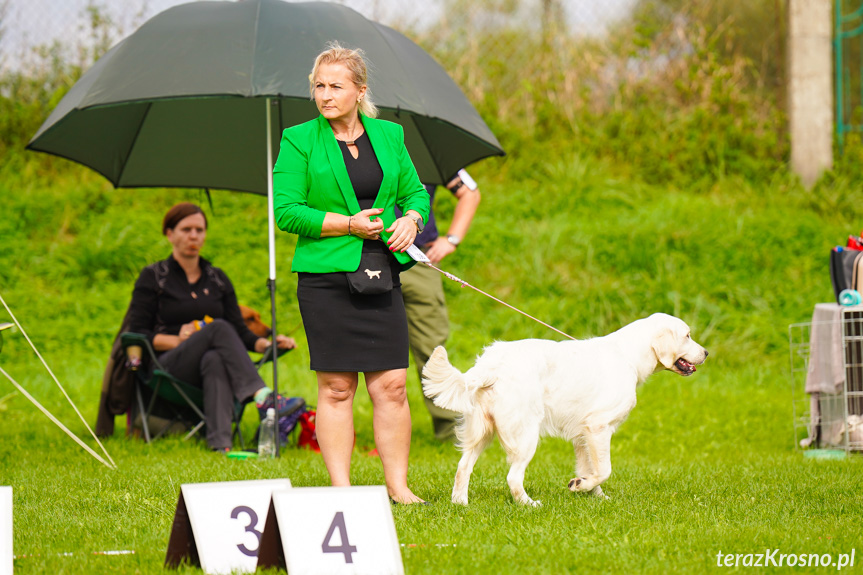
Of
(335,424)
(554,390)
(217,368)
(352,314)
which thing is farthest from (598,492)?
(217,368)

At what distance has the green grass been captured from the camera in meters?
3.41

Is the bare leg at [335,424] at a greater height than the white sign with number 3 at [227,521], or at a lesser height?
greater

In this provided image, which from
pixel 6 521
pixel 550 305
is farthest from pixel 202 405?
pixel 550 305

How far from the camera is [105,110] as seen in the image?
582 centimetres

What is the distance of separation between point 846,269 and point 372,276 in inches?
147

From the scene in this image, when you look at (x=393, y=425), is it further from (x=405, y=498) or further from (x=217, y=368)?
(x=217, y=368)

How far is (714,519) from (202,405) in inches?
149

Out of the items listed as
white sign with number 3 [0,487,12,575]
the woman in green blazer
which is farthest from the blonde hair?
white sign with number 3 [0,487,12,575]

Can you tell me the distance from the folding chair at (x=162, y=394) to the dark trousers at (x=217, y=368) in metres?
0.08

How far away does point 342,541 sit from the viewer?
2.85 meters

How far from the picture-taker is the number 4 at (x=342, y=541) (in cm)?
283

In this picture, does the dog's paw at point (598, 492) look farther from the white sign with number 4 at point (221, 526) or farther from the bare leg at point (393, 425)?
the white sign with number 4 at point (221, 526)

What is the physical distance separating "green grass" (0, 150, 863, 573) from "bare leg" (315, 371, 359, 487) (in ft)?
1.13

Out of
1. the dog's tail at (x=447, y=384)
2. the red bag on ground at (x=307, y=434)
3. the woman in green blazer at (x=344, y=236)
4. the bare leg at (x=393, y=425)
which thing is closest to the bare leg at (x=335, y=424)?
the woman in green blazer at (x=344, y=236)
